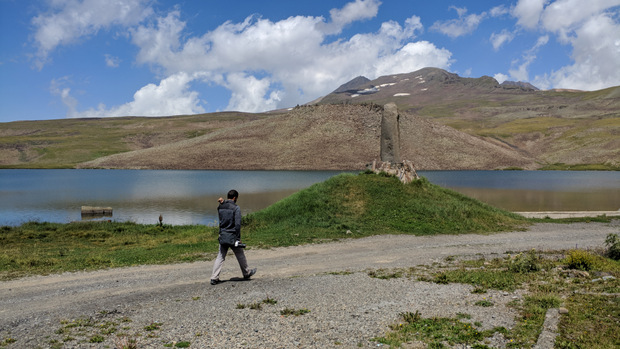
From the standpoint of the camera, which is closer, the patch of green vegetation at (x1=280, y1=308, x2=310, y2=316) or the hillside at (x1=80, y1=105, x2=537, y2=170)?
the patch of green vegetation at (x1=280, y1=308, x2=310, y2=316)

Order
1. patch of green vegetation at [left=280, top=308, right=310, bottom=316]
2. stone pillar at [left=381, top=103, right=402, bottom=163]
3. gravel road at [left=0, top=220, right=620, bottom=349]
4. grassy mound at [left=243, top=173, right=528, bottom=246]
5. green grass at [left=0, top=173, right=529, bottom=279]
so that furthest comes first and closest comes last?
stone pillar at [left=381, top=103, right=402, bottom=163], grassy mound at [left=243, top=173, right=528, bottom=246], green grass at [left=0, top=173, right=529, bottom=279], patch of green vegetation at [left=280, top=308, right=310, bottom=316], gravel road at [left=0, top=220, right=620, bottom=349]

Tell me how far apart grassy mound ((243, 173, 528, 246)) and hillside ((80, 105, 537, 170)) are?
7114 centimetres

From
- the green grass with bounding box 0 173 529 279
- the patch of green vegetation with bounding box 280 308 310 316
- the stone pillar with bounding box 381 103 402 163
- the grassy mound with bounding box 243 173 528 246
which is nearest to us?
the patch of green vegetation with bounding box 280 308 310 316

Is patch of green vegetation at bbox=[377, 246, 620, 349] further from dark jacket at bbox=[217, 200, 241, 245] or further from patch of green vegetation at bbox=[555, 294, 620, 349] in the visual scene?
dark jacket at bbox=[217, 200, 241, 245]

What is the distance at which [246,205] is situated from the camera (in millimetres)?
37031

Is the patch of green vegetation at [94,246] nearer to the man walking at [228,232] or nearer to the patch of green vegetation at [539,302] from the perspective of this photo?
the man walking at [228,232]

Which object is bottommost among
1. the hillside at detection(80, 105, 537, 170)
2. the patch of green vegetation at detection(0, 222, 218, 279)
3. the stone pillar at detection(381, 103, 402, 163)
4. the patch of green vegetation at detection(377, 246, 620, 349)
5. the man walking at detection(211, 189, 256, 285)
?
the patch of green vegetation at detection(377, 246, 620, 349)

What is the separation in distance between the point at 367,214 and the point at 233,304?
Answer: 14165mm

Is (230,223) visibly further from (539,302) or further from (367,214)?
(367,214)

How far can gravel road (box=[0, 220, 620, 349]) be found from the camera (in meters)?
7.12

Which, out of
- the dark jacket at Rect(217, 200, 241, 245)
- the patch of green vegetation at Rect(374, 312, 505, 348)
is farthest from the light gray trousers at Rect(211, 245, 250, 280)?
the patch of green vegetation at Rect(374, 312, 505, 348)

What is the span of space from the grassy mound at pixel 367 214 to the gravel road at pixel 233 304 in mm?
5312

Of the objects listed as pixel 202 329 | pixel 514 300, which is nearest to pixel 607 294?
pixel 514 300

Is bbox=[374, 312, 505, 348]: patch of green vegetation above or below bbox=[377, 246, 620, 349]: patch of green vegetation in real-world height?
above
